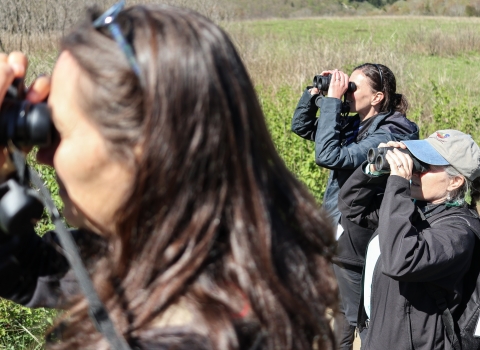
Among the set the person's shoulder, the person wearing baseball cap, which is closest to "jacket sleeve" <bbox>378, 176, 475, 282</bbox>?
the person wearing baseball cap

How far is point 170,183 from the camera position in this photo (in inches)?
40.0

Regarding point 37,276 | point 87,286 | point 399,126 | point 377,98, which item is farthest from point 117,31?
point 377,98

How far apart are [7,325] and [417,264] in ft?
7.73

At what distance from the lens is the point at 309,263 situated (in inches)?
46.7

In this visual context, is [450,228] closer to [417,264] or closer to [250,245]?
[417,264]

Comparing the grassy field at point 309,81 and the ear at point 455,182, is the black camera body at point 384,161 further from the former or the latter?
the grassy field at point 309,81

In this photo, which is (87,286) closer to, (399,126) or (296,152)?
(399,126)

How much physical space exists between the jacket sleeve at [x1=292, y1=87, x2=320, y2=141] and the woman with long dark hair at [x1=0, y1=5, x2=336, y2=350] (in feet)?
11.7

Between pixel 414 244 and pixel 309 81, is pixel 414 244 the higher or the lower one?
the higher one

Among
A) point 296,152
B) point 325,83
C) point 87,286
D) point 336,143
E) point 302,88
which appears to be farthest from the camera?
point 302,88

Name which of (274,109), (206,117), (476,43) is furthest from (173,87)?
(476,43)

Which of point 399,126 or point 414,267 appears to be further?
point 399,126

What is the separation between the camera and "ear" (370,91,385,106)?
4438 millimetres

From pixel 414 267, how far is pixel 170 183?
1871mm
